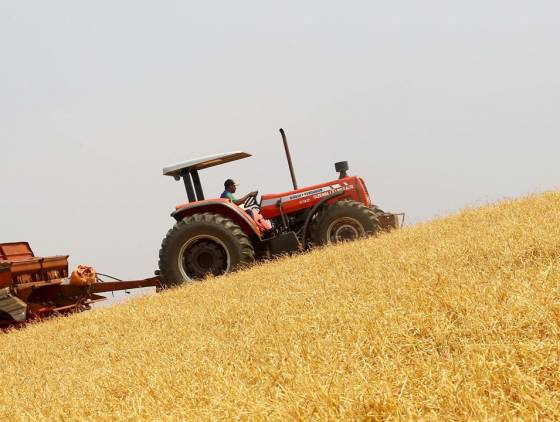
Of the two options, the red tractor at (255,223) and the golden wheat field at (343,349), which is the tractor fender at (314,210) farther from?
the golden wheat field at (343,349)

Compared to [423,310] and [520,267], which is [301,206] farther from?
[423,310]

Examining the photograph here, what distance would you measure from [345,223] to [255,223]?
143 centimetres

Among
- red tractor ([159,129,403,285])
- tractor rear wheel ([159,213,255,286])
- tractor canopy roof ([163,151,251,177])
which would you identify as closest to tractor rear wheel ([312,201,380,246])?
red tractor ([159,129,403,285])

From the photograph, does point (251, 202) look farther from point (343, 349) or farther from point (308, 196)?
point (343, 349)

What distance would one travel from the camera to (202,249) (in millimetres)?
8898

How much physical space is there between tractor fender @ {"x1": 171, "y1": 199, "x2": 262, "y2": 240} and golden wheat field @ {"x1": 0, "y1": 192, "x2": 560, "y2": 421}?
270 cm

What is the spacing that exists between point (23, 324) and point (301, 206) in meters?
4.51

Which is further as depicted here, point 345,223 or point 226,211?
point 226,211

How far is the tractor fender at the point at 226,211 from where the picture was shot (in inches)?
349

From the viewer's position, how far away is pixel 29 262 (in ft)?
28.5

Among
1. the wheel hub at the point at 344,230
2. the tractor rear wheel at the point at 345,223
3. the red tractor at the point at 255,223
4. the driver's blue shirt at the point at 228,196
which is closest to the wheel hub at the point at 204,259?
the red tractor at the point at 255,223

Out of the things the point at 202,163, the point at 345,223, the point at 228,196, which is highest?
the point at 202,163

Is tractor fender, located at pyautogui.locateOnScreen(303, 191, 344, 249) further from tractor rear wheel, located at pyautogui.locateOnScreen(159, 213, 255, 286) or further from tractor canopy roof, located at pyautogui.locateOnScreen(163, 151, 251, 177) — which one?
tractor canopy roof, located at pyautogui.locateOnScreen(163, 151, 251, 177)

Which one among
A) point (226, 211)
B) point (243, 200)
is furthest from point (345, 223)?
point (226, 211)
